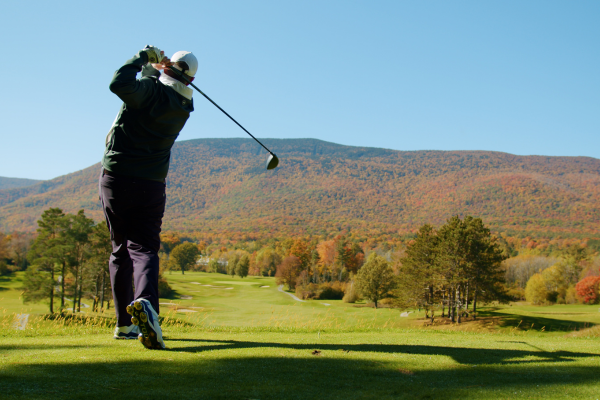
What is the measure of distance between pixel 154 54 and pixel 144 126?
683 millimetres

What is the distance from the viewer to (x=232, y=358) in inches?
137

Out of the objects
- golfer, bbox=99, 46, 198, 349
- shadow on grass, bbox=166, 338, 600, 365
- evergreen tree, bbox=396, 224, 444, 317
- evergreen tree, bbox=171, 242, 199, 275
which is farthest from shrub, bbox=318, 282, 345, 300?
golfer, bbox=99, 46, 198, 349

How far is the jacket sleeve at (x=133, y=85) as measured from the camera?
3504 millimetres

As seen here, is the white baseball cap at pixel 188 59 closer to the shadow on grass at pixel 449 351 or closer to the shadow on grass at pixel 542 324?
the shadow on grass at pixel 449 351

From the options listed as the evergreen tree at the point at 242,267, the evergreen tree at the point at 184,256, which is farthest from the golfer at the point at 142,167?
the evergreen tree at the point at 184,256

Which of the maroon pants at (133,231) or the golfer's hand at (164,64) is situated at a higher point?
the golfer's hand at (164,64)

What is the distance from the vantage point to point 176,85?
13.2 ft

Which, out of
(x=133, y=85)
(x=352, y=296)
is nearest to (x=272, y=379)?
(x=133, y=85)

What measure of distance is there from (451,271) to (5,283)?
59.2 m

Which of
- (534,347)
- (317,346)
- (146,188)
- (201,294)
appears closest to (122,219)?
(146,188)

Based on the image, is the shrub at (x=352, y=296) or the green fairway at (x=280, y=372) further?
the shrub at (x=352, y=296)

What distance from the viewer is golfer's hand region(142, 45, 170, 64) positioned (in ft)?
12.8

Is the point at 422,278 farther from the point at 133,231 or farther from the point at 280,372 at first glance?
the point at 280,372

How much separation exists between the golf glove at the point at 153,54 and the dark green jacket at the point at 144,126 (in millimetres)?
57
